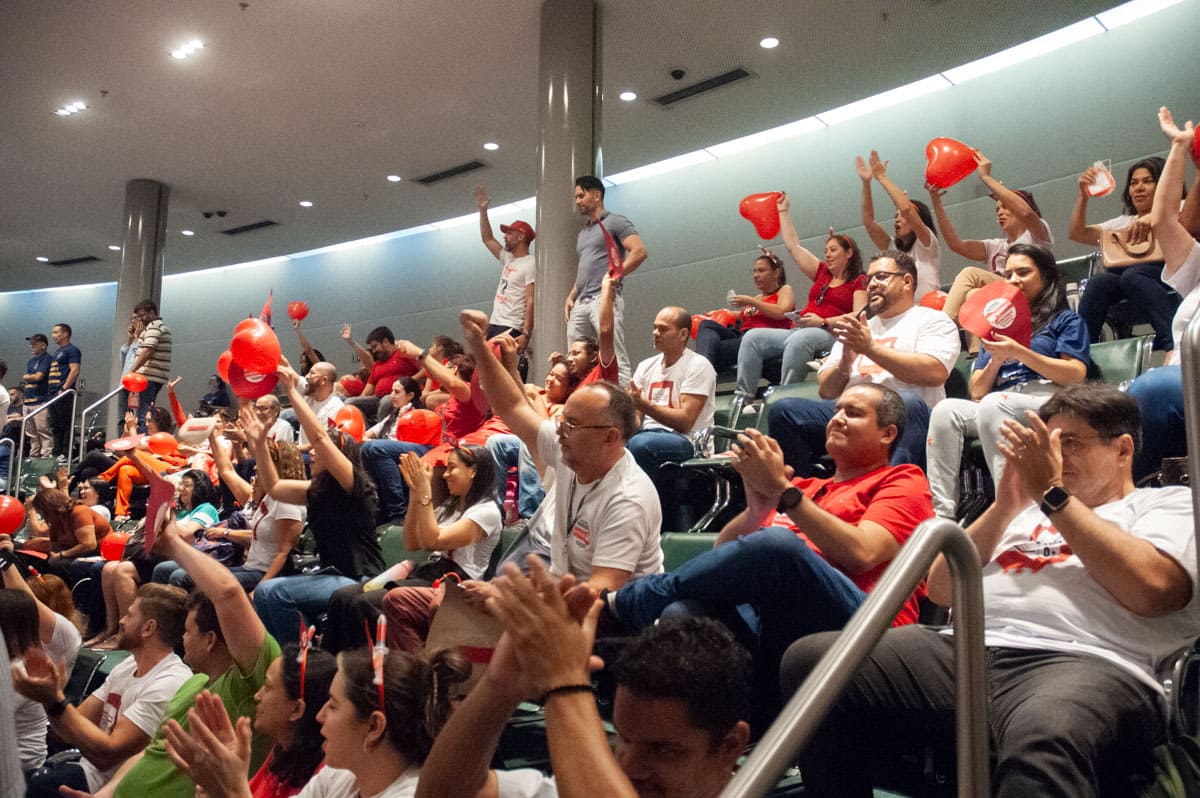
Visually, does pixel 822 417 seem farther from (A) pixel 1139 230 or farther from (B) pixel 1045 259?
(A) pixel 1139 230

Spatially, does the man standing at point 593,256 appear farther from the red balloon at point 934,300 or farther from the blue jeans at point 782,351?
the red balloon at point 934,300

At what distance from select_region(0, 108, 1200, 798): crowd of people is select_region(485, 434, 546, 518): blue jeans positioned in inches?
0.5

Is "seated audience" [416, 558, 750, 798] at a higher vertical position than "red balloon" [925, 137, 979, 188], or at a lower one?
lower

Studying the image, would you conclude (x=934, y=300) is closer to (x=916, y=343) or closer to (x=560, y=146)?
(x=916, y=343)

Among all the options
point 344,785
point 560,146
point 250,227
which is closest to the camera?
point 344,785

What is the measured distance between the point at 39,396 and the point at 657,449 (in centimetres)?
935

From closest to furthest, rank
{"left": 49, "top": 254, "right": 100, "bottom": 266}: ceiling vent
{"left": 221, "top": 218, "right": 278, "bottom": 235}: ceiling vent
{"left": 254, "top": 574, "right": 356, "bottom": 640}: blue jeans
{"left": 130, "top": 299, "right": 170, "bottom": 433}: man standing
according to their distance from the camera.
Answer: {"left": 254, "top": 574, "right": 356, "bottom": 640}: blue jeans, {"left": 130, "top": 299, "right": 170, "bottom": 433}: man standing, {"left": 221, "top": 218, "right": 278, "bottom": 235}: ceiling vent, {"left": 49, "top": 254, "right": 100, "bottom": 266}: ceiling vent

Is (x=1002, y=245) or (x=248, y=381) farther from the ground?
(x=1002, y=245)

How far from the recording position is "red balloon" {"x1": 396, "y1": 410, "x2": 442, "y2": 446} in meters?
5.48

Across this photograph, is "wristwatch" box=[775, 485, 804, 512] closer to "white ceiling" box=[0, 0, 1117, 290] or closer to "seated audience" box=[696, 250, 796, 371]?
"seated audience" box=[696, 250, 796, 371]

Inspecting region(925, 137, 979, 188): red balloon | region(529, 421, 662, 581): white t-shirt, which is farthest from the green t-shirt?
region(925, 137, 979, 188): red balloon

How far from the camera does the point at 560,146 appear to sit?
6297 millimetres

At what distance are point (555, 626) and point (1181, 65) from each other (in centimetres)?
763

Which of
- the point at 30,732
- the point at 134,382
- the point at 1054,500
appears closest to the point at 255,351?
the point at 30,732
